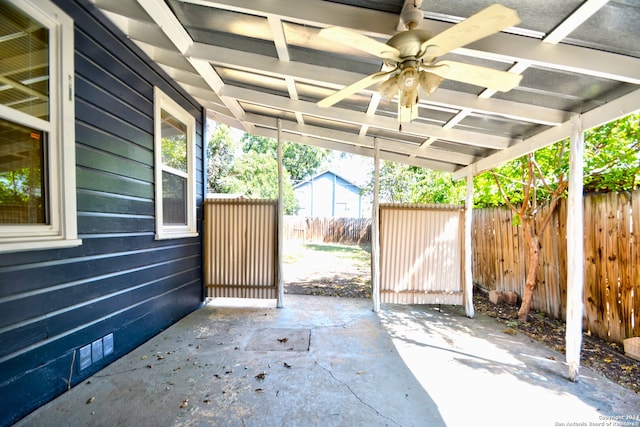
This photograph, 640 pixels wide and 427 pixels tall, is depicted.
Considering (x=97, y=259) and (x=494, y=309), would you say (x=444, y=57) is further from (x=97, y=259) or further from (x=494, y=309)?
(x=494, y=309)

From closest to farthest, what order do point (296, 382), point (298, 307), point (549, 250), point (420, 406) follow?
point (420, 406) → point (296, 382) → point (549, 250) → point (298, 307)

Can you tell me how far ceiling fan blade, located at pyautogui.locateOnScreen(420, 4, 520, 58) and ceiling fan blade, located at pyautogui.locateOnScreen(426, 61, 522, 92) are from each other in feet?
0.31

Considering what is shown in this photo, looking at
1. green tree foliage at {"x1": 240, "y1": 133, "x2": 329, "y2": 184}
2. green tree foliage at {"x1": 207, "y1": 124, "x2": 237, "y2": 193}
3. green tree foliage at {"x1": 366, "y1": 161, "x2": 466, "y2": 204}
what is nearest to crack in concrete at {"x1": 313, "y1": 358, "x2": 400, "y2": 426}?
green tree foliage at {"x1": 366, "y1": 161, "x2": 466, "y2": 204}

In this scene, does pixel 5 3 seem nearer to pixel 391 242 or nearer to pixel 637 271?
pixel 391 242

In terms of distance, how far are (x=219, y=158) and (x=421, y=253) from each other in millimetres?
14640

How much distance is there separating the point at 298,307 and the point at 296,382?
6.64 ft

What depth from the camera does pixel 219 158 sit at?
1636 centimetres

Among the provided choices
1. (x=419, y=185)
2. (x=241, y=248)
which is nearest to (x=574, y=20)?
(x=241, y=248)

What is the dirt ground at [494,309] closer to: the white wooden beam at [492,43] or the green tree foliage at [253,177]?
the white wooden beam at [492,43]

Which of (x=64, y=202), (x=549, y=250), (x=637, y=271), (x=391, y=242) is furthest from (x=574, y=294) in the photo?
(x=64, y=202)

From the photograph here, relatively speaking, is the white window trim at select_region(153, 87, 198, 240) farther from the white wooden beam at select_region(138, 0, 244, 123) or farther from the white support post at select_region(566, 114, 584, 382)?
the white support post at select_region(566, 114, 584, 382)

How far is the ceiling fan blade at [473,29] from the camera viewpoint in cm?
126

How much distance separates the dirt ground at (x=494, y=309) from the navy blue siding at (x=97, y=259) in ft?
9.33

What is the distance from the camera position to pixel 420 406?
2043mm
